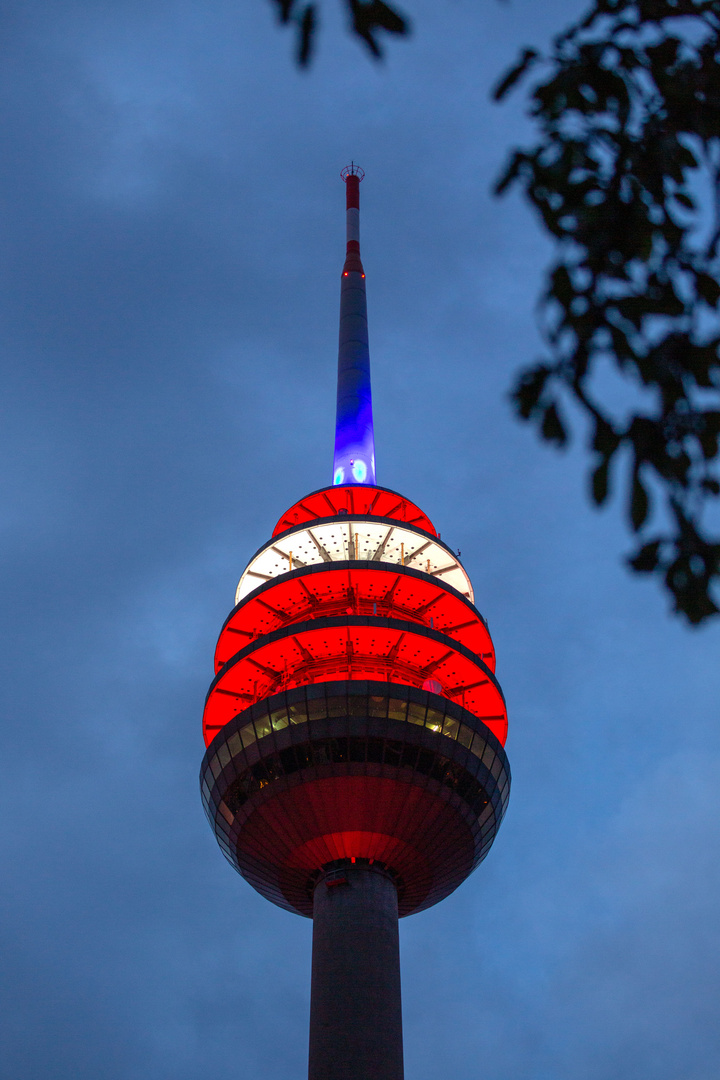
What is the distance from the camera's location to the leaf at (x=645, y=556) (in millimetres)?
7430

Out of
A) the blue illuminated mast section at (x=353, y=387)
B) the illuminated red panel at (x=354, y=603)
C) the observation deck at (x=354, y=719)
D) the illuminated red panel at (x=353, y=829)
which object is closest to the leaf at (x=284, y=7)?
the observation deck at (x=354, y=719)

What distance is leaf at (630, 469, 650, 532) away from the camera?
7.25m

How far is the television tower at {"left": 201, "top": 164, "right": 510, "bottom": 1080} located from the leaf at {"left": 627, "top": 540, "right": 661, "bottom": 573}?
38343 millimetres

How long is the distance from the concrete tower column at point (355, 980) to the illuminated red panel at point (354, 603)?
43.2 feet

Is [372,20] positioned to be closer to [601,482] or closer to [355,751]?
[601,482]

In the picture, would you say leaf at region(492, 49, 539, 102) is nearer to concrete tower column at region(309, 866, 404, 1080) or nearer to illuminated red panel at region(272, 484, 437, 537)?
Answer: concrete tower column at region(309, 866, 404, 1080)

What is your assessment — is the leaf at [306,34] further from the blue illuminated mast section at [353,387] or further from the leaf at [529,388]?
the blue illuminated mast section at [353,387]

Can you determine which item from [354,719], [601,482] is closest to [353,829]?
[354,719]

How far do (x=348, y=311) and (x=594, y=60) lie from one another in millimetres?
67272

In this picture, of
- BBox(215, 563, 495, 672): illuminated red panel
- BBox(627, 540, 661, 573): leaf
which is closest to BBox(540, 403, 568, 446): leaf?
BBox(627, 540, 661, 573): leaf

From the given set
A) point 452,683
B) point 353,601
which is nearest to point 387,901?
point 452,683

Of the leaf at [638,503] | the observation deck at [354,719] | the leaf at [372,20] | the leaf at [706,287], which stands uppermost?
the observation deck at [354,719]

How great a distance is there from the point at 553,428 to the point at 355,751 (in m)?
38.9

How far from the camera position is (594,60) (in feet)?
24.5
